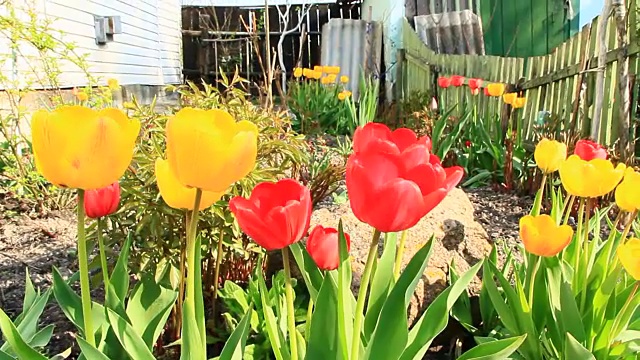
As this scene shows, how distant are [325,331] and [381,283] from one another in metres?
0.26

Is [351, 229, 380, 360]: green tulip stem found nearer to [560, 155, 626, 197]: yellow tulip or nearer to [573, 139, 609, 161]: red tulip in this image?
[560, 155, 626, 197]: yellow tulip

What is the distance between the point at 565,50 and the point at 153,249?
11.1ft

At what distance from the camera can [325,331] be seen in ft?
2.92

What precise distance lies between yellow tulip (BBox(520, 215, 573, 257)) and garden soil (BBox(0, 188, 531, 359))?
723 millimetres

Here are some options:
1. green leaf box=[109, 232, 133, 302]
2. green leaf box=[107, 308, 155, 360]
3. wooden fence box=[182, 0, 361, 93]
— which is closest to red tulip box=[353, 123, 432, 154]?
green leaf box=[107, 308, 155, 360]

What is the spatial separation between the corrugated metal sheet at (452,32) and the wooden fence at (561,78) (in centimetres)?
74

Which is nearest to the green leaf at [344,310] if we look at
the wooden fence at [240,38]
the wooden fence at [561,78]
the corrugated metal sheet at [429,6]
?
the wooden fence at [561,78]

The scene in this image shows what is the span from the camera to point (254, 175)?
5.38 feet

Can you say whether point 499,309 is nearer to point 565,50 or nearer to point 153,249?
point 153,249

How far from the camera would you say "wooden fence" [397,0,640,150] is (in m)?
3.39

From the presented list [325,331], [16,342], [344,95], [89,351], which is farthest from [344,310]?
[344,95]

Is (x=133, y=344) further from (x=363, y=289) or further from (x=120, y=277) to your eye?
(x=363, y=289)

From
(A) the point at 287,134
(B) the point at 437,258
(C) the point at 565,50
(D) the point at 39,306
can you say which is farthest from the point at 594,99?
(D) the point at 39,306

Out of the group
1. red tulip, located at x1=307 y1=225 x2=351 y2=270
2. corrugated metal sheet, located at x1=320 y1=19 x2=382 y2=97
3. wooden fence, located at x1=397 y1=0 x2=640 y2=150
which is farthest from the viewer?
corrugated metal sheet, located at x1=320 y1=19 x2=382 y2=97
